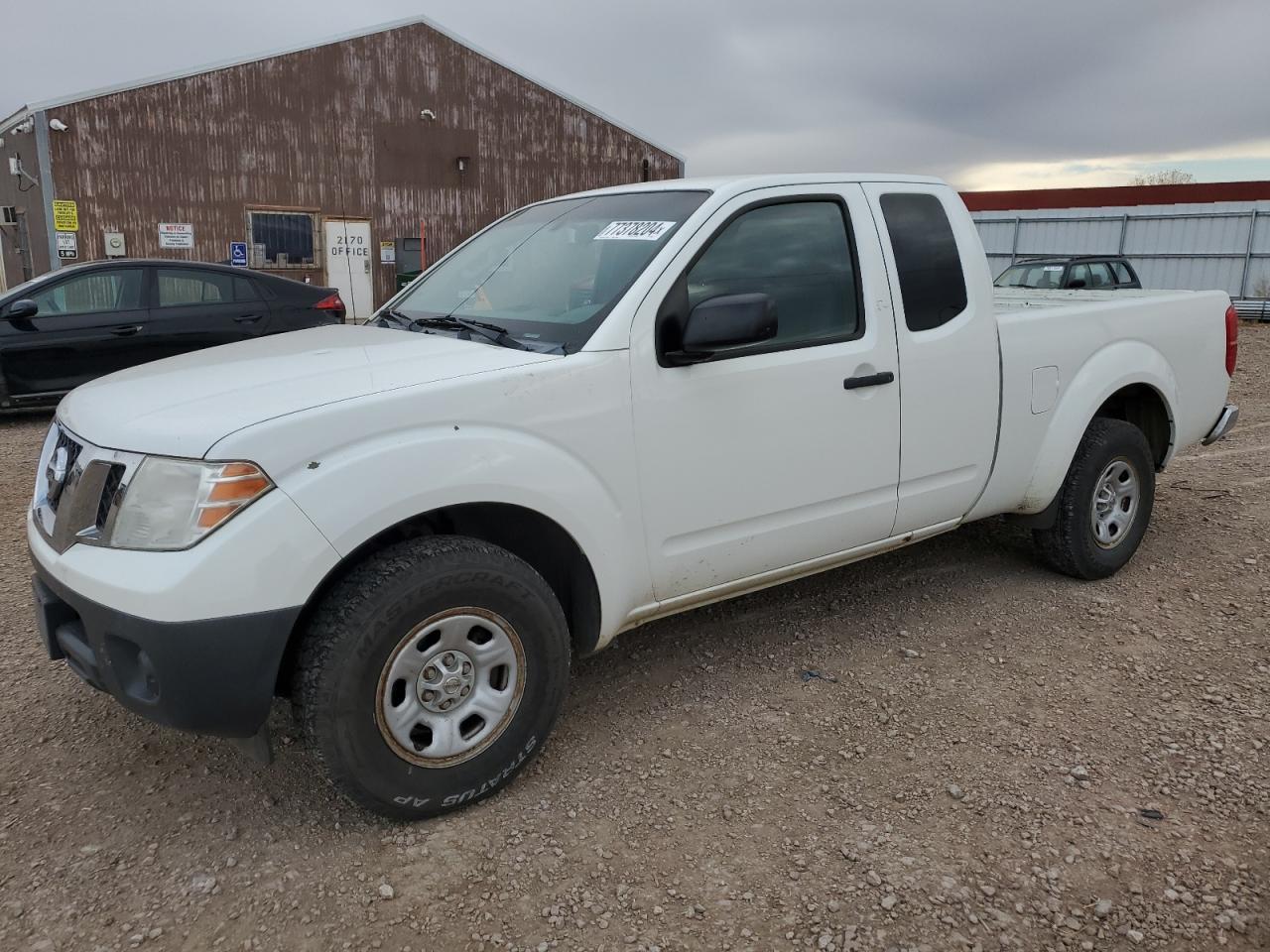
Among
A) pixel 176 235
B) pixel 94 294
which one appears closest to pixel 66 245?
pixel 176 235

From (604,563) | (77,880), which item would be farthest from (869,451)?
(77,880)

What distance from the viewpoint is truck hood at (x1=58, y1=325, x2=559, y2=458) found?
7.97 ft

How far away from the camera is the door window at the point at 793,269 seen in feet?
10.7

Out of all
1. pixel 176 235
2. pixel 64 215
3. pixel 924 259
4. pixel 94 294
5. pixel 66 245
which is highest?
pixel 64 215

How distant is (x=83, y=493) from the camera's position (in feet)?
8.29

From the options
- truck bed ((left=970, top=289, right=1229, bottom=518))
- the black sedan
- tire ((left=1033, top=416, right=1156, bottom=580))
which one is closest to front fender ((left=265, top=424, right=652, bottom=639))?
truck bed ((left=970, top=289, right=1229, bottom=518))

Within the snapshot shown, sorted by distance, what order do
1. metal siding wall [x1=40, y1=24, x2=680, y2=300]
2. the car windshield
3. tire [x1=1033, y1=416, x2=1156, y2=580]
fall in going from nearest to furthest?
tire [x1=1033, y1=416, x2=1156, y2=580], the car windshield, metal siding wall [x1=40, y1=24, x2=680, y2=300]

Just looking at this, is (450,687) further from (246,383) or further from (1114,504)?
(1114,504)

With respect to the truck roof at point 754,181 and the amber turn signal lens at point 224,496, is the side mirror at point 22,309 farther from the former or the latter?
the amber turn signal lens at point 224,496

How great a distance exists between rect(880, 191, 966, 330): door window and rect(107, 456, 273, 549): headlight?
2465 mm

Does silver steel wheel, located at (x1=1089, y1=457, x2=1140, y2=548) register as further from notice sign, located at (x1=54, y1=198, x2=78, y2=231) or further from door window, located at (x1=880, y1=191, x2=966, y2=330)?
notice sign, located at (x1=54, y1=198, x2=78, y2=231)

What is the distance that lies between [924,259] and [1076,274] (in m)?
11.4

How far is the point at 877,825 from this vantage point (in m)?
2.73

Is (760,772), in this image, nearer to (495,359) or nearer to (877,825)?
(877,825)
